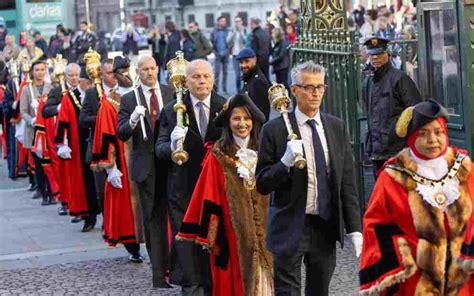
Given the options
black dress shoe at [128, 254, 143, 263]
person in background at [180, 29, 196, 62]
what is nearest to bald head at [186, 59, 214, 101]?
black dress shoe at [128, 254, 143, 263]

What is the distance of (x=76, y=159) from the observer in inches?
521

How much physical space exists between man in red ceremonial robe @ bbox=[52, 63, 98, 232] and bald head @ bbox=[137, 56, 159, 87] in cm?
314

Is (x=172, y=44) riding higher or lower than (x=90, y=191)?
higher

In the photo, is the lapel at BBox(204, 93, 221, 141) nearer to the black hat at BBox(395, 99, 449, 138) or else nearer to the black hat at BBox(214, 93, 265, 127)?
the black hat at BBox(214, 93, 265, 127)

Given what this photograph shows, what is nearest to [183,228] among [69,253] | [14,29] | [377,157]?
[377,157]

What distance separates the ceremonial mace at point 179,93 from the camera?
8.58m

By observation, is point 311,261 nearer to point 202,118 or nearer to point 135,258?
point 202,118

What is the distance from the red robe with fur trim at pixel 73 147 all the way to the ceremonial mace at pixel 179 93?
385 cm

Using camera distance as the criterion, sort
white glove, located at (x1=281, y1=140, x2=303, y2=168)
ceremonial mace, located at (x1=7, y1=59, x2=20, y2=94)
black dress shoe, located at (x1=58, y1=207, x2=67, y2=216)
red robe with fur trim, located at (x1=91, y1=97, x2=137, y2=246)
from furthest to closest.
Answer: ceremonial mace, located at (x1=7, y1=59, x2=20, y2=94) → black dress shoe, located at (x1=58, y1=207, x2=67, y2=216) → red robe with fur trim, located at (x1=91, y1=97, x2=137, y2=246) → white glove, located at (x1=281, y1=140, x2=303, y2=168)

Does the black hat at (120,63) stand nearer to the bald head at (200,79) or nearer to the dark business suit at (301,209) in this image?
the bald head at (200,79)

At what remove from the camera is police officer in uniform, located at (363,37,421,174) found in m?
10.8

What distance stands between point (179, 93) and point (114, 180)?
223 centimetres

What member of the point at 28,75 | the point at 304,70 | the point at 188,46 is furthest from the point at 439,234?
the point at 188,46

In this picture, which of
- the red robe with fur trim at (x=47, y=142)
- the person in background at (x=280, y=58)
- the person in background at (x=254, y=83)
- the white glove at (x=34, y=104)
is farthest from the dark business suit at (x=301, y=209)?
the person in background at (x=280, y=58)
